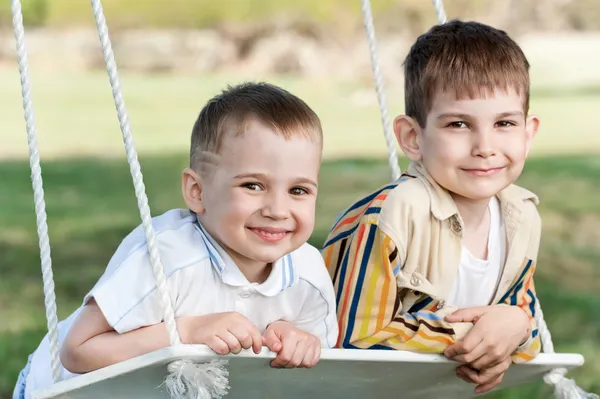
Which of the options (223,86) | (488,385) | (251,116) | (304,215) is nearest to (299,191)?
(304,215)

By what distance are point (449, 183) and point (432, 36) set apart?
0.35 meters

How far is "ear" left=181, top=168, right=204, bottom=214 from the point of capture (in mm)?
2046

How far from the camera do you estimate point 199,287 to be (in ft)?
6.63

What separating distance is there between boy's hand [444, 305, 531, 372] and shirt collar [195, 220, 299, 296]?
1.12ft

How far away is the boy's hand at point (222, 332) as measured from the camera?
1836mm

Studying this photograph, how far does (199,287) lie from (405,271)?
0.45 m

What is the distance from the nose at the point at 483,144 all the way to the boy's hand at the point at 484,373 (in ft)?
1.38

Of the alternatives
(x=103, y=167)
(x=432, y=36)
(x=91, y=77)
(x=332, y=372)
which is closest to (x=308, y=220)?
(x=332, y=372)

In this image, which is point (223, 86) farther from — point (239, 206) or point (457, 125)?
point (239, 206)

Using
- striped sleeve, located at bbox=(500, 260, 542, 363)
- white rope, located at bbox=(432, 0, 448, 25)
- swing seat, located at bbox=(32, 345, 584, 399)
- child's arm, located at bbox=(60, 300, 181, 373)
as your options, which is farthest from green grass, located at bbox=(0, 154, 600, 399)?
child's arm, located at bbox=(60, 300, 181, 373)

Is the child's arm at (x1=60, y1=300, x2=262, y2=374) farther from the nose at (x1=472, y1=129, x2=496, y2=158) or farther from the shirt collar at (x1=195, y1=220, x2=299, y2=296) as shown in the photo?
the nose at (x1=472, y1=129, x2=496, y2=158)

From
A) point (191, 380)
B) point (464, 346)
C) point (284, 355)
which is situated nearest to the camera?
point (191, 380)

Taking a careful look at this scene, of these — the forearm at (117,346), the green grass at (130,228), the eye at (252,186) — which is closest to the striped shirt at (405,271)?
the eye at (252,186)

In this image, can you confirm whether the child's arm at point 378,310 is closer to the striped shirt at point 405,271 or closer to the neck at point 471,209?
the striped shirt at point 405,271
